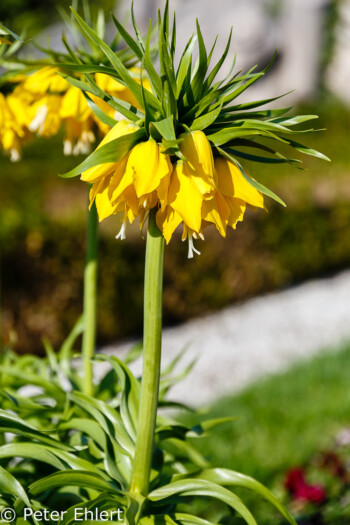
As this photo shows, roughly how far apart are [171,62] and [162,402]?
2.51 feet

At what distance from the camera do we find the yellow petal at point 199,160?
73 centimetres

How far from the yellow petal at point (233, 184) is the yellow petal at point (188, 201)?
6 centimetres

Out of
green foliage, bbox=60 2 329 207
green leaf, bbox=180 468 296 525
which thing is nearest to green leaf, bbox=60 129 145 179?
green foliage, bbox=60 2 329 207

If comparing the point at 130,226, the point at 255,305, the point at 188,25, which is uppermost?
the point at 188,25

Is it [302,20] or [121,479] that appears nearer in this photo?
[121,479]

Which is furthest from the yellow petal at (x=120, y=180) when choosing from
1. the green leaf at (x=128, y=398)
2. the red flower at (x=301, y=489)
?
the red flower at (x=301, y=489)

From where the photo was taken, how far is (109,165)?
75 cm

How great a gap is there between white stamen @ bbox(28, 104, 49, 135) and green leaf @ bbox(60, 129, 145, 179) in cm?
56

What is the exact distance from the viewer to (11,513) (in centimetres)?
88

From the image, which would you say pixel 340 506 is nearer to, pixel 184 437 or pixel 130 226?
pixel 184 437

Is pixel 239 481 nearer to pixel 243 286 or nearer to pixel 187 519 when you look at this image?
pixel 187 519

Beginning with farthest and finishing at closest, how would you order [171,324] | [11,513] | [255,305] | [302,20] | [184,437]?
1. [302,20]
2. [255,305]
3. [171,324]
4. [184,437]
5. [11,513]

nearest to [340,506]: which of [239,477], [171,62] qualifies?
[239,477]

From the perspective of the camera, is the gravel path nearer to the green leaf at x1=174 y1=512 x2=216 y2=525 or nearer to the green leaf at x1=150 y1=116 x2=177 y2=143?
the green leaf at x1=174 y1=512 x2=216 y2=525
